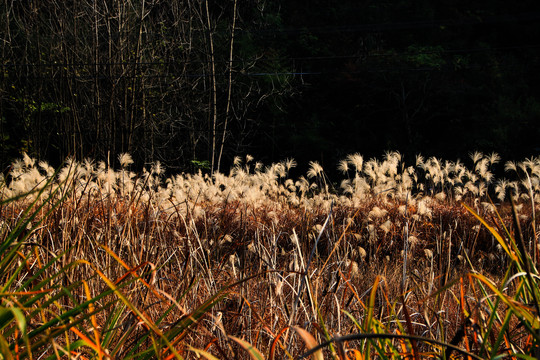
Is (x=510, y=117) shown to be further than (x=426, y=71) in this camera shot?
No

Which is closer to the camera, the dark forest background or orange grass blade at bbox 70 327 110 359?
orange grass blade at bbox 70 327 110 359

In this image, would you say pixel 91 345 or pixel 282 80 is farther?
pixel 282 80

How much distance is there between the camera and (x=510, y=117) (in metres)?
14.7

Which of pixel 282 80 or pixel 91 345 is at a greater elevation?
pixel 282 80

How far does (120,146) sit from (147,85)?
6.90ft

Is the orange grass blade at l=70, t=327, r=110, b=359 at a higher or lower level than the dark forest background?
lower

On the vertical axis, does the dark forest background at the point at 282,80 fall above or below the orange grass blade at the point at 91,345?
above

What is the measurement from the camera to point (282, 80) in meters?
18.6

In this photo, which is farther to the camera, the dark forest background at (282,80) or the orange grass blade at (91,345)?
the dark forest background at (282,80)

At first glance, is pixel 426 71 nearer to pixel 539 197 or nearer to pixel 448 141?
pixel 448 141

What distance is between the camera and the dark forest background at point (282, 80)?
48.4 ft

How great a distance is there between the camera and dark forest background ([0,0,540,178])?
14758 mm

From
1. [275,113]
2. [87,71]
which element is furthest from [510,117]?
[87,71]

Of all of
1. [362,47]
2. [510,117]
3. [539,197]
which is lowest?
[539,197]
